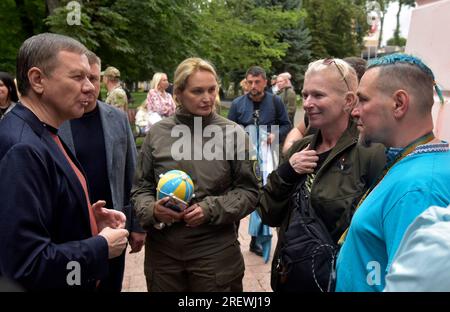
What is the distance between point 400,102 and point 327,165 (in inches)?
24.5

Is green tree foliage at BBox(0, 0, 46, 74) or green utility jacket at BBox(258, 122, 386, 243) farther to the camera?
green tree foliage at BBox(0, 0, 46, 74)

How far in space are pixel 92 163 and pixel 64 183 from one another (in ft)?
3.55

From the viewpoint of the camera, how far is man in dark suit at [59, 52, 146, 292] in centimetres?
280

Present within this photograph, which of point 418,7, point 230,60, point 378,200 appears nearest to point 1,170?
point 378,200

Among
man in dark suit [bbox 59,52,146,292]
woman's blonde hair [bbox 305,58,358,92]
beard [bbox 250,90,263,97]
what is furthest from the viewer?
beard [bbox 250,90,263,97]

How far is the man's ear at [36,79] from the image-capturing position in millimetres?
1809

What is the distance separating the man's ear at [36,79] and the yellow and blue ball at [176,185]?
2.72ft

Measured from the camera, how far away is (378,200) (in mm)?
1434

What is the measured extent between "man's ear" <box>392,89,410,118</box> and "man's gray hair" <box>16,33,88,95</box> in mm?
1398

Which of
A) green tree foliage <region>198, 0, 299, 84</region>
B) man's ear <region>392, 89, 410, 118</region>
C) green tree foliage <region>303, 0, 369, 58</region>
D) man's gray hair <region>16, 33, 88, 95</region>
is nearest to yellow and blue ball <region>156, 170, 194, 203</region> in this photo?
man's gray hair <region>16, 33, 88, 95</region>

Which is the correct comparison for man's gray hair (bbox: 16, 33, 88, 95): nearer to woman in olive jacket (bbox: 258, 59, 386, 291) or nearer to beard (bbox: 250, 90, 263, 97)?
woman in olive jacket (bbox: 258, 59, 386, 291)

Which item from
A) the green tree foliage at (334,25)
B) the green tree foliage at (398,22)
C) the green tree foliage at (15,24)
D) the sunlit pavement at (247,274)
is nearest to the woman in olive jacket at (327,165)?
the sunlit pavement at (247,274)
